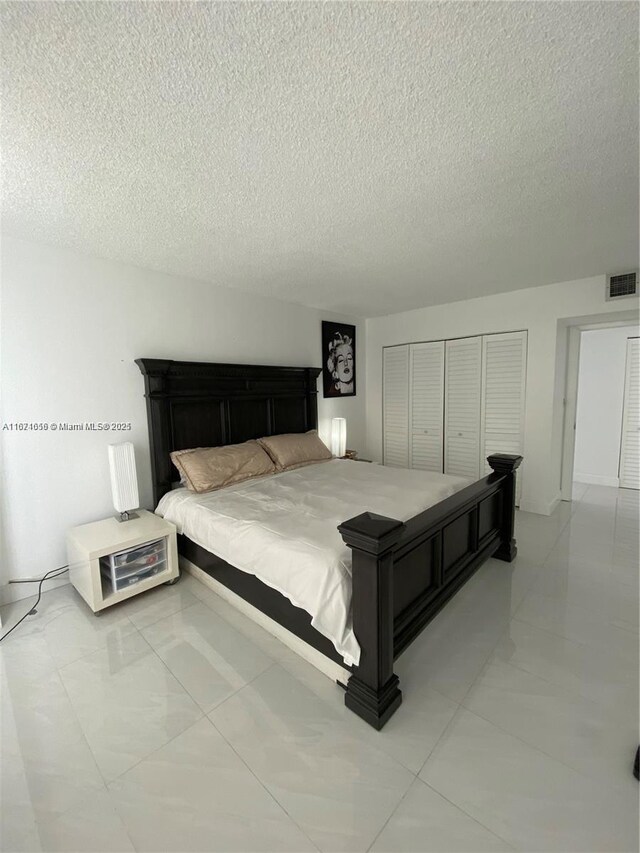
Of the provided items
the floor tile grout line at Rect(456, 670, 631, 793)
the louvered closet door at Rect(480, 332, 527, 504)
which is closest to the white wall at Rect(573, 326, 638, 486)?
the louvered closet door at Rect(480, 332, 527, 504)

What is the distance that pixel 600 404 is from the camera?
4.71 m

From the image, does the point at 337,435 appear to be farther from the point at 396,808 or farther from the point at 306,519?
the point at 396,808

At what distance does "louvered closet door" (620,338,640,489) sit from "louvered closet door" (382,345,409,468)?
106 inches

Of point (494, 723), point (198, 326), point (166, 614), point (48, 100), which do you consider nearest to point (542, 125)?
point (48, 100)

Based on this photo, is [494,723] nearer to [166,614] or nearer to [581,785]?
[581,785]

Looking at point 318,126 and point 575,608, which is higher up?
point 318,126

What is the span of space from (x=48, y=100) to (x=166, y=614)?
2437 millimetres

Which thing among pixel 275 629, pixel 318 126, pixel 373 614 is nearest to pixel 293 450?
pixel 275 629

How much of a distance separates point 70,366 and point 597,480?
6029 mm

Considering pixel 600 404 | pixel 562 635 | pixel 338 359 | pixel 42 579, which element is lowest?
pixel 562 635

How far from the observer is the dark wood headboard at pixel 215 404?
2.82 m

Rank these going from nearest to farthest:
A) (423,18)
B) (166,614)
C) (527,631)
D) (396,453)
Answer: (423,18) → (527,631) → (166,614) → (396,453)

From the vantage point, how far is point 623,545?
9.68 ft

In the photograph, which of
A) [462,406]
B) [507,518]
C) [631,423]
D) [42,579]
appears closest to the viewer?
[42,579]
